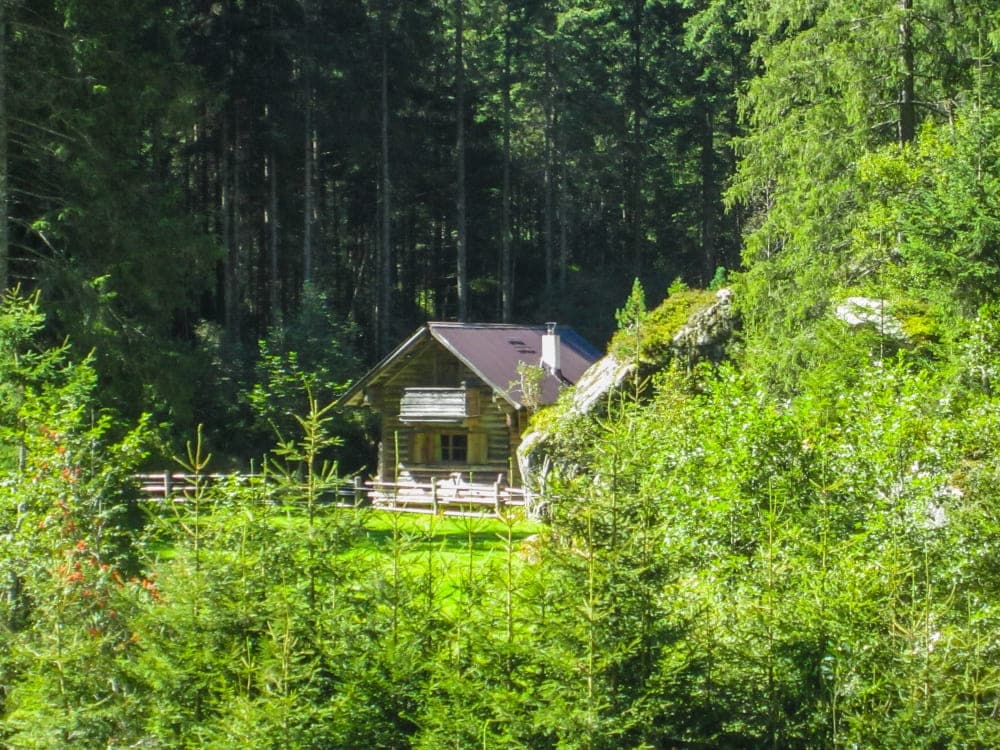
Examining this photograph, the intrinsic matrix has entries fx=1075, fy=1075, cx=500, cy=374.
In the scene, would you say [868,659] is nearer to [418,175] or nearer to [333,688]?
[333,688]

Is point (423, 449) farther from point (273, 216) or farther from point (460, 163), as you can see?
point (460, 163)

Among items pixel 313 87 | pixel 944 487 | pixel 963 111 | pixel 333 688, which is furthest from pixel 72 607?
pixel 313 87

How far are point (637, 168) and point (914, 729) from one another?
44855 mm

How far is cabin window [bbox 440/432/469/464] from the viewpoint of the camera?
31.1 meters

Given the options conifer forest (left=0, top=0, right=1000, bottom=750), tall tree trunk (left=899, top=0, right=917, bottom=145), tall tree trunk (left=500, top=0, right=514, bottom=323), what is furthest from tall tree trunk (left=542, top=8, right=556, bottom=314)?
tall tree trunk (left=899, top=0, right=917, bottom=145)

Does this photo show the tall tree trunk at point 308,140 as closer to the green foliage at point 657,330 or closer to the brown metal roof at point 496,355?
the brown metal roof at point 496,355

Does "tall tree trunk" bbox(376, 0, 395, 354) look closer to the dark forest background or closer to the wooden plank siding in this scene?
the dark forest background

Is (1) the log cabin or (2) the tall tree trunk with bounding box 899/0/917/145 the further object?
(1) the log cabin

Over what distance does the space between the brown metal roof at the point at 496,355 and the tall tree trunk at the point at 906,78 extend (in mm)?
11603

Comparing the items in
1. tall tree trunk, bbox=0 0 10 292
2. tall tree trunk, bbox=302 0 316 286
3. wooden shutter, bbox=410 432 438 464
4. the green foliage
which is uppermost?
tall tree trunk, bbox=302 0 316 286

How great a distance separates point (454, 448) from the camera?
103 feet

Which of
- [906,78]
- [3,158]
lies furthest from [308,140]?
[906,78]

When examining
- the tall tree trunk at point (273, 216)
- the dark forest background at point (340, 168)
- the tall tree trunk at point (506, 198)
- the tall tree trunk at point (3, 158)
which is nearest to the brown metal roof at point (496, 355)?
the dark forest background at point (340, 168)

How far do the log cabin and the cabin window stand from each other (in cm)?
3
